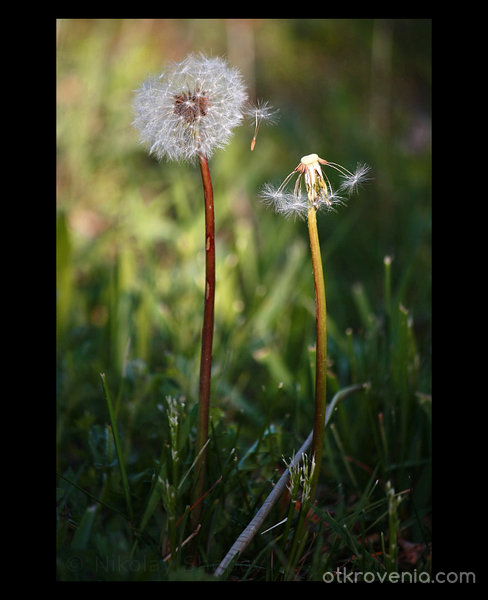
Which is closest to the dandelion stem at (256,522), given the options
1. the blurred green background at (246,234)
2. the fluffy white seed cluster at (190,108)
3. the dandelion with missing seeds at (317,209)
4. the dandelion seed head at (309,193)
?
the dandelion with missing seeds at (317,209)

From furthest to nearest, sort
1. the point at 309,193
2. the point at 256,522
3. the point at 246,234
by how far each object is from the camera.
A: 1. the point at 246,234
2. the point at 256,522
3. the point at 309,193

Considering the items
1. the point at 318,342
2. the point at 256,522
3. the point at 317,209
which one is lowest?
the point at 256,522

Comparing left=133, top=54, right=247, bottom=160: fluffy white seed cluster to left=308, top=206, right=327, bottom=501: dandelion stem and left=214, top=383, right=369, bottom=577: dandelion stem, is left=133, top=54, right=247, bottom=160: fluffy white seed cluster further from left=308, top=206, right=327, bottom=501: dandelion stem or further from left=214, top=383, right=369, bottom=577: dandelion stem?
left=214, top=383, right=369, bottom=577: dandelion stem

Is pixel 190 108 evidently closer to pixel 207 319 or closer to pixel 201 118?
pixel 201 118

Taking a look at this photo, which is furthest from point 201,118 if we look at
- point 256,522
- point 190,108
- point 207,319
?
point 256,522

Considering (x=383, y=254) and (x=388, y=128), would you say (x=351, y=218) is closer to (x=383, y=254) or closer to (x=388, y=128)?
(x=383, y=254)
